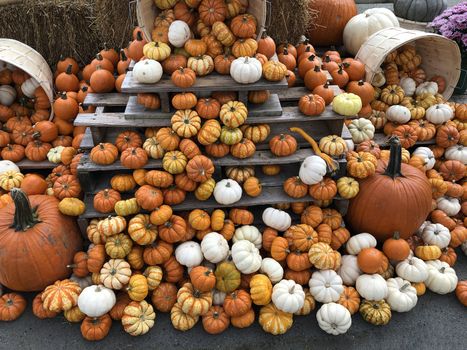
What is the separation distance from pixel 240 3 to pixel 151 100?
47.6 inches

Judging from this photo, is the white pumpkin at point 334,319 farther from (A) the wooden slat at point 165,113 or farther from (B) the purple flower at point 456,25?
(B) the purple flower at point 456,25

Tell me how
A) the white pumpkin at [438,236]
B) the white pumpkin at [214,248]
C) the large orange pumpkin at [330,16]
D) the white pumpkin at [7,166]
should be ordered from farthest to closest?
the large orange pumpkin at [330,16], the white pumpkin at [7,166], the white pumpkin at [438,236], the white pumpkin at [214,248]

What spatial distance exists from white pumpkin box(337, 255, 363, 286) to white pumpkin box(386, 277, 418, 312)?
0.30 m

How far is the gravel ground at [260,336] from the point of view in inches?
147

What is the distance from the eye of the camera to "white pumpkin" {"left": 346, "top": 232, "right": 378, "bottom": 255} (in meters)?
4.20

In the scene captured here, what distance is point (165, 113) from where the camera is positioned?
13.2ft

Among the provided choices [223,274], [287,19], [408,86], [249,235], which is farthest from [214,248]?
[408,86]

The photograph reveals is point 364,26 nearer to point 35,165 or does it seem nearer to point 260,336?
point 260,336

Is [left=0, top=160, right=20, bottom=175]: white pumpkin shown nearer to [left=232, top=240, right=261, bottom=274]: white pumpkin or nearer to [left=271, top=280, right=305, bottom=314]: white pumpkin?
[left=232, top=240, right=261, bottom=274]: white pumpkin

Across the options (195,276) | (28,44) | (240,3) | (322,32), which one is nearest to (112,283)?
(195,276)

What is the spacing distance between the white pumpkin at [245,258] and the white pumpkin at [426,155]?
2.27 metres

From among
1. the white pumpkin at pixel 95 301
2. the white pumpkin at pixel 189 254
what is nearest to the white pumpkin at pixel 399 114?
the white pumpkin at pixel 189 254

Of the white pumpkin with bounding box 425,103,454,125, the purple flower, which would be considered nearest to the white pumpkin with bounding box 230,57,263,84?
the white pumpkin with bounding box 425,103,454,125

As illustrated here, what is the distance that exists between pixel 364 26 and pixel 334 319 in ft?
13.2
